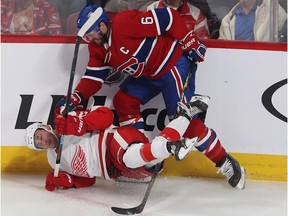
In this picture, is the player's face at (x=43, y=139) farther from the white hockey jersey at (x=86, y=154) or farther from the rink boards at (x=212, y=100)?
the rink boards at (x=212, y=100)

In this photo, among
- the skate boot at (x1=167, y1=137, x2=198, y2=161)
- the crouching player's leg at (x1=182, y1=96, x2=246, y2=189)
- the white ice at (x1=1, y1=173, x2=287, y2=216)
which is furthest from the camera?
the crouching player's leg at (x1=182, y1=96, x2=246, y2=189)

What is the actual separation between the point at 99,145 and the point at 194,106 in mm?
481

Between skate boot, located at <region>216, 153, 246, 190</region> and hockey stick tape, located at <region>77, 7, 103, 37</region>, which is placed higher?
hockey stick tape, located at <region>77, 7, 103, 37</region>

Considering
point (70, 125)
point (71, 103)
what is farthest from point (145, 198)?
point (71, 103)

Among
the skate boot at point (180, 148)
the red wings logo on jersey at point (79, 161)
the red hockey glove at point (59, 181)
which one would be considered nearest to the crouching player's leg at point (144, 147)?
the skate boot at point (180, 148)

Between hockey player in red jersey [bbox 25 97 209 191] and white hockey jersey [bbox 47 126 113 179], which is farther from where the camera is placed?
white hockey jersey [bbox 47 126 113 179]

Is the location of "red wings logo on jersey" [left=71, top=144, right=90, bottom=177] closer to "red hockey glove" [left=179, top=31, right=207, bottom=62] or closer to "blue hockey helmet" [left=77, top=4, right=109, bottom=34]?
"blue hockey helmet" [left=77, top=4, right=109, bottom=34]

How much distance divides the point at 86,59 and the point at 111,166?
60 centimetres

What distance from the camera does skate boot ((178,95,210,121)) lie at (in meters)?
2.84

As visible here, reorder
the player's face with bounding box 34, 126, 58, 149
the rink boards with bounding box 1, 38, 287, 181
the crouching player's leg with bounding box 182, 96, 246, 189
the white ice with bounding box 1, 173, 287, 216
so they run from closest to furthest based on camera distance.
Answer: the white ice with bounding box 1, 173, 287, 216, the player's face with bounding box 34, 126, 58, 149, the crouching player's leg with bounding box 182, 96, 246, 189, the rink boards with bounding box 1, 38, 287, 181

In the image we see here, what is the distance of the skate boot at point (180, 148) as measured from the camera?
2641mm

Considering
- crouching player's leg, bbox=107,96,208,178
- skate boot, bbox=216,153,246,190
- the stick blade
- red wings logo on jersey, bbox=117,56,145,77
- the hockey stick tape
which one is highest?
the hockey stick tape

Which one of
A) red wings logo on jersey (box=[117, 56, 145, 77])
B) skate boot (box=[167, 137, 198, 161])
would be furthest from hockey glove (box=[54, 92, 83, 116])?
skate boot (box=[167, 137, 198, 161])

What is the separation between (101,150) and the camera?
9.73 feet
